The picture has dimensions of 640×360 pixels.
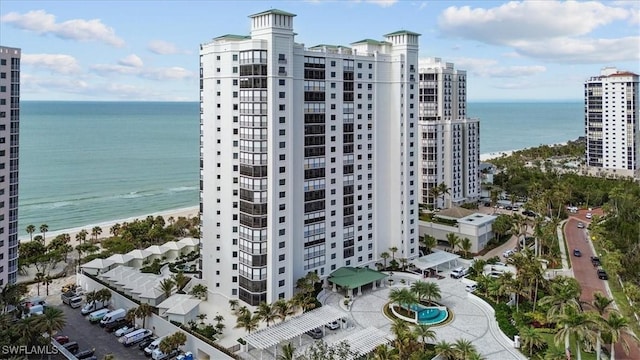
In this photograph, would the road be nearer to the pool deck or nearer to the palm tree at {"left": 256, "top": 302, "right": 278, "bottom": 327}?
the pool deck

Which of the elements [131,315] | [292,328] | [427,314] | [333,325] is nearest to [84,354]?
[131,315]

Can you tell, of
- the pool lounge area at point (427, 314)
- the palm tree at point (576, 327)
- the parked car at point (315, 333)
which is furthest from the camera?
the pool lounge area at point (427, 314)

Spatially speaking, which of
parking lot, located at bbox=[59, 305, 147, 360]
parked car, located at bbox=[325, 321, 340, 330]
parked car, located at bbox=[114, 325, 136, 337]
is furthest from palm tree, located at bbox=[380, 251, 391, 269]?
parking lot, located at bbox=[59, 305, 147, 360]

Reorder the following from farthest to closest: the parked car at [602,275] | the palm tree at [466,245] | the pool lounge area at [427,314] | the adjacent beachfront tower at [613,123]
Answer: the adjacent beachfront tower at [613,123], the palm tree at [466,245], the parked car at [602,275], the pool lounge area at [427,314]

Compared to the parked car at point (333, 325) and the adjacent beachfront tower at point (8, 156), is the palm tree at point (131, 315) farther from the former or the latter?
the parked car at point (333, 325)

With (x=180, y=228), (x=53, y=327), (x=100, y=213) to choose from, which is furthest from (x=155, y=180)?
(x=53, y=327)

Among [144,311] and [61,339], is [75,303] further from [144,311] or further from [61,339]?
[144,311]

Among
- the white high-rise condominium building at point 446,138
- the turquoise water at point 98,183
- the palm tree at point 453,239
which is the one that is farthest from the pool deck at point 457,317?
the turquoise water at point 98,183
